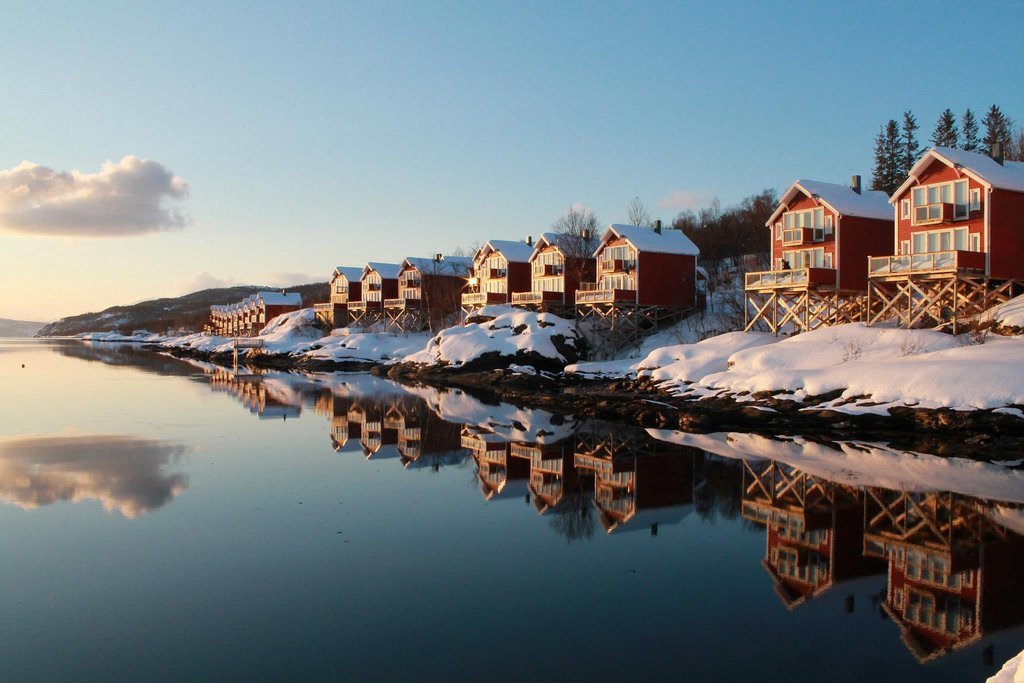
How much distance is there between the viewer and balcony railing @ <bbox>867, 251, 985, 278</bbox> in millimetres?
31734

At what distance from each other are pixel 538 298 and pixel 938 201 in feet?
94.8

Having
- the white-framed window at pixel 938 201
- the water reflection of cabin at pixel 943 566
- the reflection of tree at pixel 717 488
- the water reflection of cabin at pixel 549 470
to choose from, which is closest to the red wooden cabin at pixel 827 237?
the white-framed window at pixel 938 201

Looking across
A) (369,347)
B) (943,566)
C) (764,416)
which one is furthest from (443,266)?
(943,566)

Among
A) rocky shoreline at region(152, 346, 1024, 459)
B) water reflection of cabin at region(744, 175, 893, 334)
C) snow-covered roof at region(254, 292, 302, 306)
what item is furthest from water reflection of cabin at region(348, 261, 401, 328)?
water reflection of cabin at region(744, 175, 893, 334)

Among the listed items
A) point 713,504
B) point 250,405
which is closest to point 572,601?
point 713,504

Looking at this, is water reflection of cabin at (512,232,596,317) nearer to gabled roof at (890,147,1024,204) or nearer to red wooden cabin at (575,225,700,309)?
red wooden cabin at (575,225,700,309)

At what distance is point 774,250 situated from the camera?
44.0m

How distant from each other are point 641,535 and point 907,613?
191 inches

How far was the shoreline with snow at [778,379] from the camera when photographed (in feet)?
78.0

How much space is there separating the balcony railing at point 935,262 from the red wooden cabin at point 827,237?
523 centimetres

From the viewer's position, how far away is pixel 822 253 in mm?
41000

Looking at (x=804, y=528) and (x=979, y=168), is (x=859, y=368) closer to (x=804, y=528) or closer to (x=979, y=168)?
(x=979, y=168)

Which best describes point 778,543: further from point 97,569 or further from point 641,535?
point 97,569

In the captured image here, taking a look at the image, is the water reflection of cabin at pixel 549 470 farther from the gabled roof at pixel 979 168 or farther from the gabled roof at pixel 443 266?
the gabled roof at pixel 443 266
